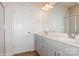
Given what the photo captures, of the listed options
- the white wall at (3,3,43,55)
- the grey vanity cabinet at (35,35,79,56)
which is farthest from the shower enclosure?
the grey vanity cabinet at (35,35,79,56)

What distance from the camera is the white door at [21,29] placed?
1.23 m

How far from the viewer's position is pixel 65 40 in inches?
48.0

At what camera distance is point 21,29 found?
1.24m

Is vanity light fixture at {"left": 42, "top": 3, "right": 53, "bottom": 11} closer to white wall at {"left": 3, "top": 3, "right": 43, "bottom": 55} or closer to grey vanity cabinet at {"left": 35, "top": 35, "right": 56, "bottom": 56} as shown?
white wall at {"left": 3, "top": 3, "right": 43, "bottom": 55}

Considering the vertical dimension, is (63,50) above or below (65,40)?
below

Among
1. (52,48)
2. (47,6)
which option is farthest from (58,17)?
(52,48)

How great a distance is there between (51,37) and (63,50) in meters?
0.23

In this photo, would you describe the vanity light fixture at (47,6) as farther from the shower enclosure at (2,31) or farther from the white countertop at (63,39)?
the shower enclosure at (2,31)

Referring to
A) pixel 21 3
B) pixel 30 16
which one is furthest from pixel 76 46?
pixel 21 3

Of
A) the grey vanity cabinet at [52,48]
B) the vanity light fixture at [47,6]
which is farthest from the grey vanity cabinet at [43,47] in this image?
the vanity light fixture at [47,6]

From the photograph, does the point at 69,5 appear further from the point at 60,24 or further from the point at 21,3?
the point at 21,3

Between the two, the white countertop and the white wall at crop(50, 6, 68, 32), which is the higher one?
the white wall at crop(50, 6, 68, 32)

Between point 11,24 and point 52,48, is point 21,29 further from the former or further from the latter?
point 52,48

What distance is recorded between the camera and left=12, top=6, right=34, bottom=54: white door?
48.3 inches
